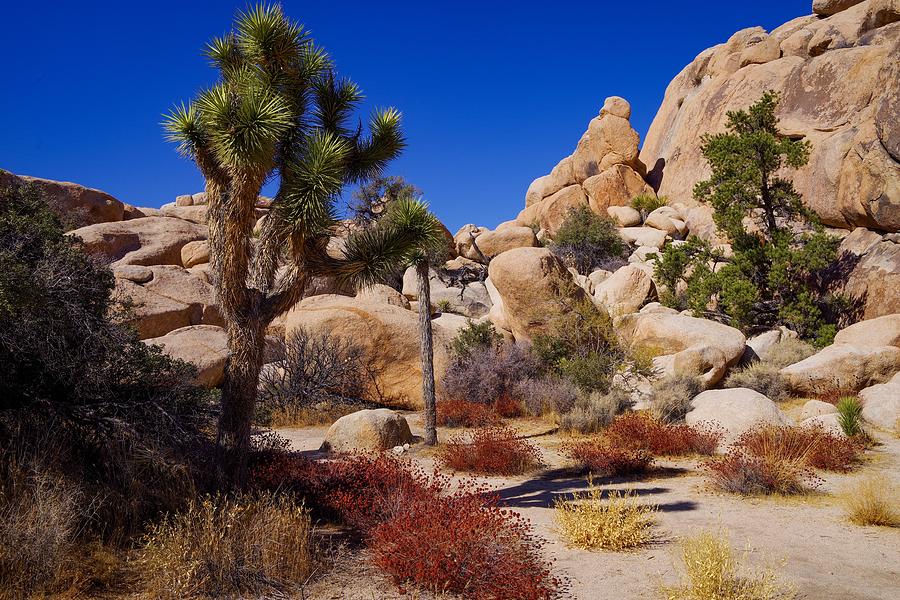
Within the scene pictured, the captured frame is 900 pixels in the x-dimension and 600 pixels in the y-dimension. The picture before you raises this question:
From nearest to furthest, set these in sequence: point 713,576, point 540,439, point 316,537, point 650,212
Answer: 1. point 713,576
2. point 316,537
3. point 540,439
4. point 650,212

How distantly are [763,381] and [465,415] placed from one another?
725 centimetres

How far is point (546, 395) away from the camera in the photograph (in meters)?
15.4

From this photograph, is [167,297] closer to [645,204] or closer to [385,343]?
[385,343]

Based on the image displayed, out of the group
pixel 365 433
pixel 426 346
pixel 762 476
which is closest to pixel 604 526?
pixel 762 476

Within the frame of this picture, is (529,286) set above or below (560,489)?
above

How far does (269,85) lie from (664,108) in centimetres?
4277

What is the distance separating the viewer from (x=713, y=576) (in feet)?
15.4

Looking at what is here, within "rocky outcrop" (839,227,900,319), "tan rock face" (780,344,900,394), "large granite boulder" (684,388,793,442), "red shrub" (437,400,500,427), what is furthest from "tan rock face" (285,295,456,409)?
"rocky outcrop" (839,227,900,319)

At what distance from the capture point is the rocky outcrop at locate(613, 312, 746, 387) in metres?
15.6

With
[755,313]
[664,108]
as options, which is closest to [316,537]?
[755,313]

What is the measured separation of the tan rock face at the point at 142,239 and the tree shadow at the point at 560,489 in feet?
64.5

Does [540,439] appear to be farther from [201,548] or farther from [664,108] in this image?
[664,108]

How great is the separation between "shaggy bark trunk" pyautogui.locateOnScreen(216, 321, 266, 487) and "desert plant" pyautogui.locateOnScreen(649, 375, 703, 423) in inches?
349

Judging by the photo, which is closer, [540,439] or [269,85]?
[269,85]
